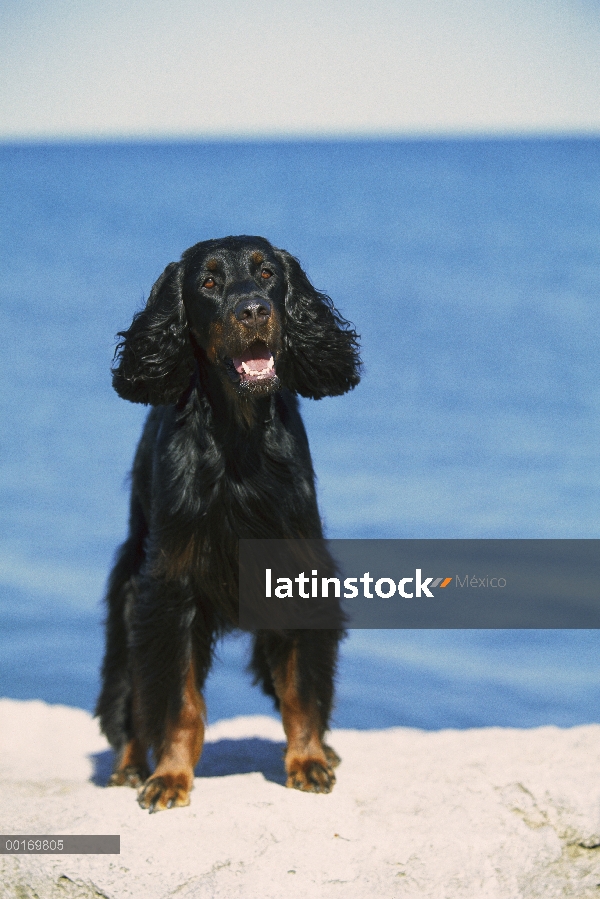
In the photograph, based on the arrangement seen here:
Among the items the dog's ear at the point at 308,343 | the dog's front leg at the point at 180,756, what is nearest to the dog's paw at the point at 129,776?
the dog's front leg at the point at 180,756

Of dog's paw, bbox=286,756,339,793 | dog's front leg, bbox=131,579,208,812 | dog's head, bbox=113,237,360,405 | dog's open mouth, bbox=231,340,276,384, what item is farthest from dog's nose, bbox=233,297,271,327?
dog's paw, bbox=286,756,339,793

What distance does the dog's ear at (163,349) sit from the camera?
4.39 metres

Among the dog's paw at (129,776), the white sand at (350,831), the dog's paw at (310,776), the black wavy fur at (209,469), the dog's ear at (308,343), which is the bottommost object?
the white sand at (350,831)

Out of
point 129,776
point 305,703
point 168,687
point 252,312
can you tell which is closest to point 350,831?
point 305,703

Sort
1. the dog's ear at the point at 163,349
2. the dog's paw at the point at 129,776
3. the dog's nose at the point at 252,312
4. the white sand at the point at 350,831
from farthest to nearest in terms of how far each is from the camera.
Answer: the dog's paw at the point at 129,776 < the dog's ear at the point at 163,349 < the dog's nose at the point at 252,312 < the white sand at the point at 350,831

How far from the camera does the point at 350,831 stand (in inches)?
152

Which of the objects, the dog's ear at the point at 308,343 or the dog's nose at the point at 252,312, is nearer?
the dog's nose at the point at 252,312

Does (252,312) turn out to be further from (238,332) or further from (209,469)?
(209,469)

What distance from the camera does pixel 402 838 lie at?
3.81 meters

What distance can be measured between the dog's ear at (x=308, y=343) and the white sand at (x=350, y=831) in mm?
1394

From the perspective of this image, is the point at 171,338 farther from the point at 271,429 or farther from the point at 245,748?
the point at 245,748

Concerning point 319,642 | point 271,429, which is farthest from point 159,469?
point 319,642

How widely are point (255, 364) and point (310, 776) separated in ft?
4.47

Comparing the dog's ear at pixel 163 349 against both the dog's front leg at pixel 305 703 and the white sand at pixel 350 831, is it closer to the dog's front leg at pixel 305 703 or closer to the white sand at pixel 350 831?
the dog's front leg at pixel 305 703
